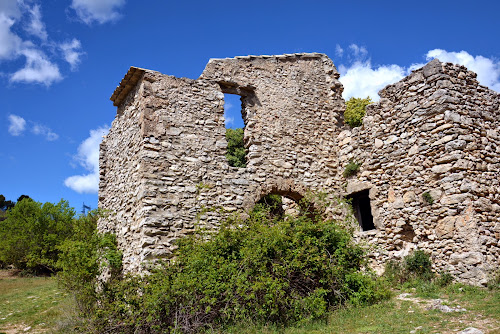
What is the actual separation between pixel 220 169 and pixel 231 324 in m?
3.64

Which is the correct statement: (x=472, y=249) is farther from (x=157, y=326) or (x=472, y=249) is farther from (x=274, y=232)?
(x=157, y=326)

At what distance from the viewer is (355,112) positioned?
17.5m

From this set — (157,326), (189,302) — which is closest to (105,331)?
(157,326)

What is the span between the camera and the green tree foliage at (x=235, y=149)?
1962 centimetres

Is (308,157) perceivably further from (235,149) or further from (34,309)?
(235,149)

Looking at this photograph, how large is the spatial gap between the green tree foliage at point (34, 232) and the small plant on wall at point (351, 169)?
1803 centimetres

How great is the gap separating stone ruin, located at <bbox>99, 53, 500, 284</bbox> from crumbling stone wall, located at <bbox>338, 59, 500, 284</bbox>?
0.08ft

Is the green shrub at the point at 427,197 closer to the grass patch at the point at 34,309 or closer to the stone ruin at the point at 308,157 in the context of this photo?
the stone ruin at the point at 308,157

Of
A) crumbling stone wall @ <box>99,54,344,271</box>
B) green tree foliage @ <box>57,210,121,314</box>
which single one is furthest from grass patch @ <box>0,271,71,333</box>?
crumbling stone wall @ <box>99,54,344,271</box>

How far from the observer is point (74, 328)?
770cm

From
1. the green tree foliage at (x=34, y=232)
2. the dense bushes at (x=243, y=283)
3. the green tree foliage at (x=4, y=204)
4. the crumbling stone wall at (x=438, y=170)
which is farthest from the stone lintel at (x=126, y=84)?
the green tree foliage at (x=4, y=204)

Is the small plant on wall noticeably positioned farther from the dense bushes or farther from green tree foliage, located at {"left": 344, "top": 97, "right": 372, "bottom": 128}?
green tree foliage, located at {"left": 344, "top": 97, "right": 372, "bottom": 128}

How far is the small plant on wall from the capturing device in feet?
32.7

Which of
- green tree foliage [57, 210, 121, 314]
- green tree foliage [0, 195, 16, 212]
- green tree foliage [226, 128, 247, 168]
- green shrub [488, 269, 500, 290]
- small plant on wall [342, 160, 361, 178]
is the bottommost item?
green shrub [488, 269, 500, 290]
